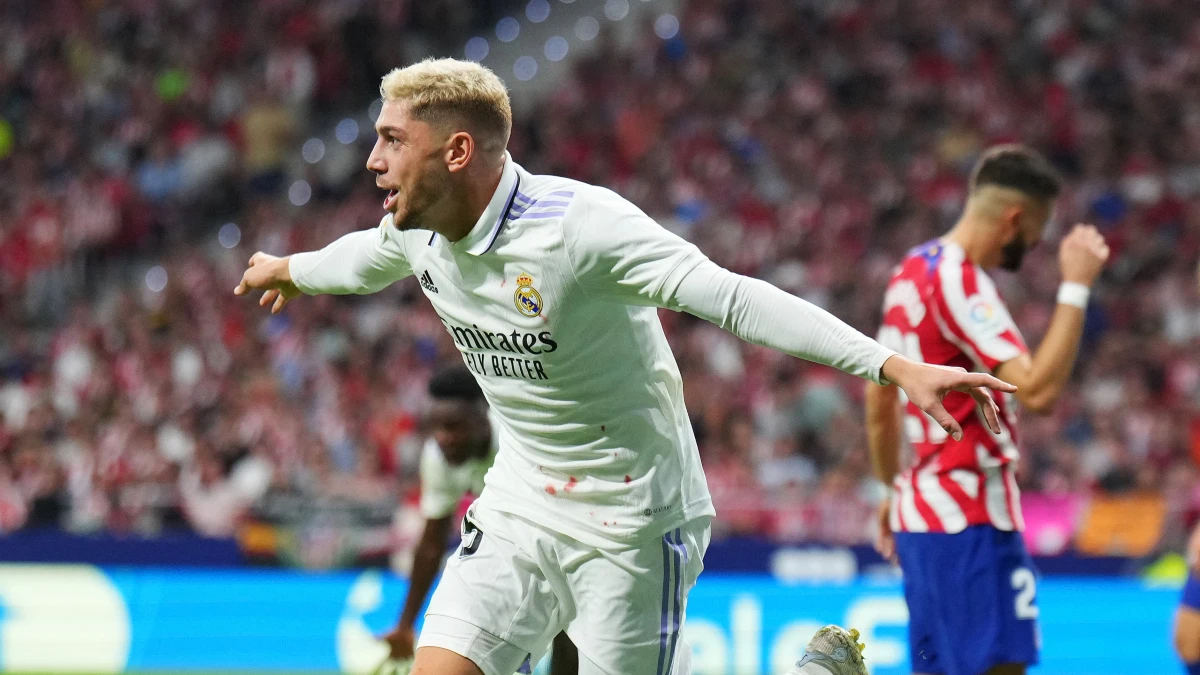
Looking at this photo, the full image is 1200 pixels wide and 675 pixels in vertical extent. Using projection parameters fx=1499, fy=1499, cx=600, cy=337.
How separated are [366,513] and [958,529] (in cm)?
710

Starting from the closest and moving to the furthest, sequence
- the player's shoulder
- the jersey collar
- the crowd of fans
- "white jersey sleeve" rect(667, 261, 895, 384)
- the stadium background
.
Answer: "white jersey sleeve" rect(667, 261, 895, 384)
the player's shoulder
the jersey collar
the stadium background
the crowd of fans

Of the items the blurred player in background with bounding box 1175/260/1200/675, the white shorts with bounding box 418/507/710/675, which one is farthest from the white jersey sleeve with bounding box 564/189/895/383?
the blurred player in background with bounding box 1175/260/1200/675

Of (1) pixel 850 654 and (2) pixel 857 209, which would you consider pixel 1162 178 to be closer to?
(2) pixel 857 209

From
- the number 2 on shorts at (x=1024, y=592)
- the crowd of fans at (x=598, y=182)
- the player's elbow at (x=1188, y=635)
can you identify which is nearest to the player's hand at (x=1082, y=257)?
the number 2 on shorts at (x=1024, y=592)

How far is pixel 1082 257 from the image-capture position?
509cm

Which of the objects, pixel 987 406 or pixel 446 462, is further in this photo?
pixel 446 462

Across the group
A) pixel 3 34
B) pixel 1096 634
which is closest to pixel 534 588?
pixel 1096 634

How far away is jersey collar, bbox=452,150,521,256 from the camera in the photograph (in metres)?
3.87

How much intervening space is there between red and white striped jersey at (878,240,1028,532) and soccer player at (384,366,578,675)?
1.80 metres

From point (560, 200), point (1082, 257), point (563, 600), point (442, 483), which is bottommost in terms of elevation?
point (563, 600)

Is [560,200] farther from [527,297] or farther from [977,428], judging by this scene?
[977,428]

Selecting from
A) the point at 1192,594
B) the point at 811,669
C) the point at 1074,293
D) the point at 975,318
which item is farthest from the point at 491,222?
the point at 1192,594

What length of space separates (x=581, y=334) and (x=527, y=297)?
6.7 inches

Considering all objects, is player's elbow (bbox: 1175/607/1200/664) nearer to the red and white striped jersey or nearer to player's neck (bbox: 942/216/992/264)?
the red and white striped jersey
